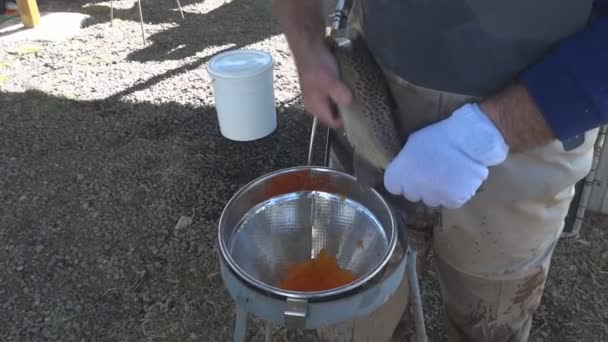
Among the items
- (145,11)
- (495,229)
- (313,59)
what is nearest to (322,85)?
(313,59)

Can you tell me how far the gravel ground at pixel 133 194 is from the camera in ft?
6.58

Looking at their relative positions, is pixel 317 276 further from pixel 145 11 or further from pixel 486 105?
pixel 145 11

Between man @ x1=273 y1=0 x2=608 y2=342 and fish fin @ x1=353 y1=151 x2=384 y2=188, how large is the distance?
0.26ft

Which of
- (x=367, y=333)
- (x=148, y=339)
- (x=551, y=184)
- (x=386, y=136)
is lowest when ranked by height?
(x=148, y=339)

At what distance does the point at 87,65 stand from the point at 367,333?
2.80 m

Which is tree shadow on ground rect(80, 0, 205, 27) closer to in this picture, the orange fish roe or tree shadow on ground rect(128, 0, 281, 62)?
tree shadow on ground rect(128, 0, 281, 62)

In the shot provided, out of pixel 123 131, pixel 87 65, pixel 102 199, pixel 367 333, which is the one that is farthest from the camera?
pixel 87 65

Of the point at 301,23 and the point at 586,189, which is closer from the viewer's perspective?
the point at 301,23

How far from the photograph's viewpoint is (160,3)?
4.59 m

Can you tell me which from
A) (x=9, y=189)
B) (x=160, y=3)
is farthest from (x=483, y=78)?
(x=160, y=3)

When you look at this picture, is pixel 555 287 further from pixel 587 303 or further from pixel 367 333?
pixel 367 333

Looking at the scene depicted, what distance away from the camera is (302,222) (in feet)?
4.00

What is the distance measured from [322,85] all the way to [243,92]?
1.67 m

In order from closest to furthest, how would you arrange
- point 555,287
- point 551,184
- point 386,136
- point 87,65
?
1. point 386,136
2. point 551,184
3. point 555,287
4. point 87,65
